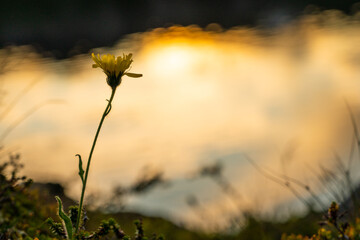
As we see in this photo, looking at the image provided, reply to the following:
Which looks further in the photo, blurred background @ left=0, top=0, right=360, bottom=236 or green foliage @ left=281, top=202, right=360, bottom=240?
blurred background @ left=0, top=0, right=360, bottom=236

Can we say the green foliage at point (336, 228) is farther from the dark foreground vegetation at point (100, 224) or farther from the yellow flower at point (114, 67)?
the yellow flower at point (114, 67)

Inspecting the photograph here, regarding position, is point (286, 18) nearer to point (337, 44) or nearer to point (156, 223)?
point (337, 44)

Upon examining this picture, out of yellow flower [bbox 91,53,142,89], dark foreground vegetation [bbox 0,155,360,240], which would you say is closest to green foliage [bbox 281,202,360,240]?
dark foreground vegetation [bbox 0,155,360,240]

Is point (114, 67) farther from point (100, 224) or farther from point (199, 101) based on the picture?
point (199, 101)

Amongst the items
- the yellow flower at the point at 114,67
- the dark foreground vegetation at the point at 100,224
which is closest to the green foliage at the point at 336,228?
the dark foreground vegetation at the point at 100,224

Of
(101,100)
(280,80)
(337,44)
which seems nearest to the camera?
(101,100)

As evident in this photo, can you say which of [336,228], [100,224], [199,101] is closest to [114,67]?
[100,224]

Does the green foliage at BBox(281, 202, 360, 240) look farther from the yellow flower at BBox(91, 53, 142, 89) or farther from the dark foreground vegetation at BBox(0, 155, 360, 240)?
the yellow flower at BBox(91, 53, 142, 89)

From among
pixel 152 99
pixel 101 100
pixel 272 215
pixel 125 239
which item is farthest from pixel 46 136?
pixel 125 239
